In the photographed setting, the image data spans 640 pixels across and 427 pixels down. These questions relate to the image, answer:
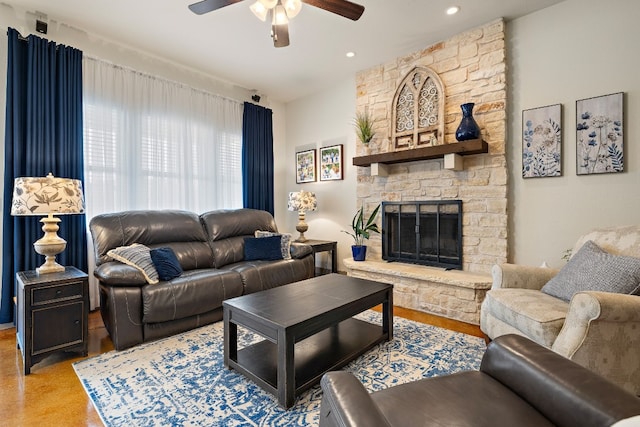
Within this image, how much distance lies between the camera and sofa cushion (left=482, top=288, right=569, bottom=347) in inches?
68.9

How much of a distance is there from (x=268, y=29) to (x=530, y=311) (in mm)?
3249

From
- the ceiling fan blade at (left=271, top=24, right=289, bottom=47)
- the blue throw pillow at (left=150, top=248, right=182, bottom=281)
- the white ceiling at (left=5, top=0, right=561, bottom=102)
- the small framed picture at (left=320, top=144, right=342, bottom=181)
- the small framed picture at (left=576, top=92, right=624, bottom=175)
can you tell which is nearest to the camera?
the ceiling fan blade at (left=271, top=24, right=289, bottom=47)

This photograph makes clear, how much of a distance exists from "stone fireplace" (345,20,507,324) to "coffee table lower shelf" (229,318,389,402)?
98 cm

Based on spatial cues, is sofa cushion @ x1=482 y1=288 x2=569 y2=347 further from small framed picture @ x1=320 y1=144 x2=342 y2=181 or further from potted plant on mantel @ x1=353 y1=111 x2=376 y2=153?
small framed picture @ x1=320 y1=144 x2=342 y2=181

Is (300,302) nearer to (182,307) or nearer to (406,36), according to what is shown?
(182,307)

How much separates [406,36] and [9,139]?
3.88 m

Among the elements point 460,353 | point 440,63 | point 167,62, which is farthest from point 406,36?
point 460,353

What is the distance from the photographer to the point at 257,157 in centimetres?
475

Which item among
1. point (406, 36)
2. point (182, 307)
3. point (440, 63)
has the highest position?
point (406, 36)

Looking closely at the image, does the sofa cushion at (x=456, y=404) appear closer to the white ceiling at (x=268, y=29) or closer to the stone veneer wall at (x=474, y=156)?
the stone veneer wall at (x=474, y=156)

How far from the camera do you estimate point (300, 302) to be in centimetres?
206

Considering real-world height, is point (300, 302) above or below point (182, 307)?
above

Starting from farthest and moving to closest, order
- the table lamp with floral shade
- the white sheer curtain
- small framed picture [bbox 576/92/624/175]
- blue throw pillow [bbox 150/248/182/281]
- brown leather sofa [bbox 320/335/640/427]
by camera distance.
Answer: the table lamp with floral shade
the white sheer curtain
blue throw pillow [bbox 150/248/182/281]
small framed picture [bbox 576/92/624/175]
brown leather sofa [bbox 320/335/640/427]

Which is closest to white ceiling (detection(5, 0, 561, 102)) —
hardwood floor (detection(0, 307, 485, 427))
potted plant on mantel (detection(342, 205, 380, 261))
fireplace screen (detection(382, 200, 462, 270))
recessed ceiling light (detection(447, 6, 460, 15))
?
recessed ceiling light (detection(447, 6, 460, 15))
